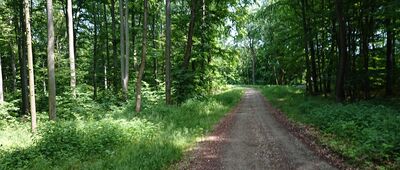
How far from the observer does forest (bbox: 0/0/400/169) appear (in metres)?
8.61

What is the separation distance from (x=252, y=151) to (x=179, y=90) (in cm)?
1145

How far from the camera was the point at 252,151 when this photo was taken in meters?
8.76

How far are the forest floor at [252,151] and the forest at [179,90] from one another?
545mm

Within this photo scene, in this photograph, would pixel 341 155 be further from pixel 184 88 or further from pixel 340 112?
pixel 184 88

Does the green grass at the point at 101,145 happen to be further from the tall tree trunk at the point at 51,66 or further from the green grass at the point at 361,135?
the green grass at the point at 361,135

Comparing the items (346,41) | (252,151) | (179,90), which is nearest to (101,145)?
(252,151)

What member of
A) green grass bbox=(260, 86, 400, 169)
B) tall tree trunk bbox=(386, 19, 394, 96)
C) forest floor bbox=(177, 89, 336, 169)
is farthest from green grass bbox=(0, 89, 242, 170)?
tall tree trunk bbox=(386, 19, 394, 96)

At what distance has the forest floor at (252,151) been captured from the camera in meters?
7.54

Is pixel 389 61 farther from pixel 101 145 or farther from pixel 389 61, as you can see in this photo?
pixel 101 145

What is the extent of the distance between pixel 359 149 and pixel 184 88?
1314cm

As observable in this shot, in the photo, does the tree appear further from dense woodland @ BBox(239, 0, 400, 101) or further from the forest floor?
the forest floor

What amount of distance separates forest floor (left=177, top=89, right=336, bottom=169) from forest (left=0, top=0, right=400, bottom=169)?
55 cm

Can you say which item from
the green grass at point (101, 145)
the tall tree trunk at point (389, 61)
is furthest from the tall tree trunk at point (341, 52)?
the green grass at point (101, 145)

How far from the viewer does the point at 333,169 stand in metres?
7.04
